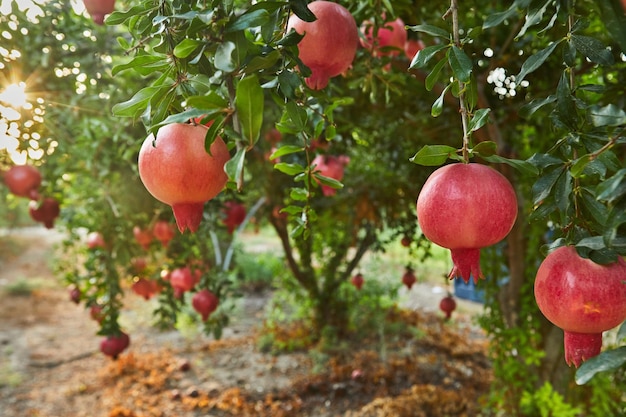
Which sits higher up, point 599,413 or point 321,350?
point 599,413

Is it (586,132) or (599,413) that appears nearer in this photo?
(586,132)

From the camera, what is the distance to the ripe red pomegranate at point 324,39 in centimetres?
70

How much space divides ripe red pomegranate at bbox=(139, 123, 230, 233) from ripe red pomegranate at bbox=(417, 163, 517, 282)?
0.82 feet

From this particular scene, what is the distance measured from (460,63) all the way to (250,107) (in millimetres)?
259

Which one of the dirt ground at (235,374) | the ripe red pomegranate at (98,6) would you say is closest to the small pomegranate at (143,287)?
the dirt ground at (235,374)

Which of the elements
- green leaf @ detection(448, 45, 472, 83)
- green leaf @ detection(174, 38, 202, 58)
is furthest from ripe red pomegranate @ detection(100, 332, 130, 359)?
green leaf @ detection(448, 45, 472, 83)

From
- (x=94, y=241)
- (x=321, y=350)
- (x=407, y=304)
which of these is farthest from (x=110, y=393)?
(x=407, y=304)

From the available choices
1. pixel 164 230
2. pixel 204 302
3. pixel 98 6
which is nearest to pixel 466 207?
pixel 98 6

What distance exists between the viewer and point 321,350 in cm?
405

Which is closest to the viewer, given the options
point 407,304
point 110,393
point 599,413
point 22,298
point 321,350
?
point 599,413

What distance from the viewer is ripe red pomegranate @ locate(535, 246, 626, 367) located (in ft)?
1.79

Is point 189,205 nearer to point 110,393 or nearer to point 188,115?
point 188,115

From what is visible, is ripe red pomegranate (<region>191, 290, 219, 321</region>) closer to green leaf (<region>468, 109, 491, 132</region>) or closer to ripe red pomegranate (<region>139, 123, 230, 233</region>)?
ripe red pomegranate (<region>139, 123, 230, 233</region>)

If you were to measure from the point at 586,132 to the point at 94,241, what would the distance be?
2.09 metres
